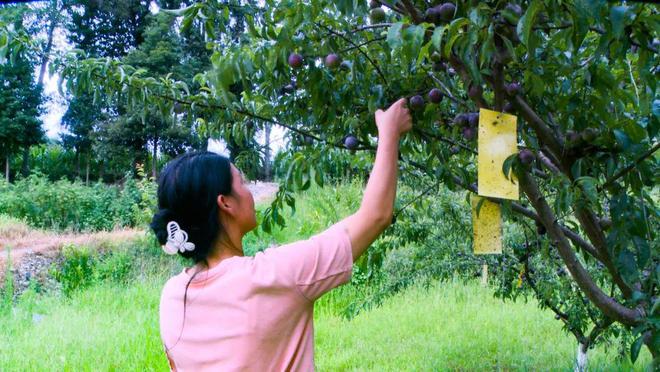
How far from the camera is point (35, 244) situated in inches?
253

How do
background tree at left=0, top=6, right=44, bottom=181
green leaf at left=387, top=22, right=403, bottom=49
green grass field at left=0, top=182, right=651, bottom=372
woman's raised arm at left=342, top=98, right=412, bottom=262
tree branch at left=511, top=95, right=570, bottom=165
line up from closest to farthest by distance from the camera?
green leaf at left=387, top=22, right=403, bottom=49 → woman's raised arm at left=342, top=98, right=412, bottom=262 → tree branch at left=511, top=95, right=570, bottom=165 → green grass field at left=0, top=182, right=651, bottom=372 → background tree at left=0, top=6, right=44, bottom=181

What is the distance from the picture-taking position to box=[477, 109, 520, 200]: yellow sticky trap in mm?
1143

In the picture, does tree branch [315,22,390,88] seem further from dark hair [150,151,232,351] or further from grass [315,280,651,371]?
grass [315,280,651,371]

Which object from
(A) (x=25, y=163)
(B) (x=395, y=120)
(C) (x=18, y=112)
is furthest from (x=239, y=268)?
(A) (x=25, y=163)

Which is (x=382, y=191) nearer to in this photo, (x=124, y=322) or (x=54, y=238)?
(x=124, y=322)

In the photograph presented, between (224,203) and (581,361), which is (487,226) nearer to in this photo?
(224,203)

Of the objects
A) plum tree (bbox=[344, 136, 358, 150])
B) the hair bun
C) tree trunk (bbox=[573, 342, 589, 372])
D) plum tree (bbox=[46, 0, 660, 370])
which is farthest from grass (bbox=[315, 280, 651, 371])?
the hair bun

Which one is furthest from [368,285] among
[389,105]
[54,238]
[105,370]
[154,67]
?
[154,67]

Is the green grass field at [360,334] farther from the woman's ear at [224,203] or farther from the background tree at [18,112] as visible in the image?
the background tree at [18,112]

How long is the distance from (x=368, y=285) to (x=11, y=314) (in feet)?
9.08

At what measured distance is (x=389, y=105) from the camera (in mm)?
1384

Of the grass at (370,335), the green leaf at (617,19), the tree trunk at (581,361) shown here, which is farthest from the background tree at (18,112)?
the green leaf at (617,19)

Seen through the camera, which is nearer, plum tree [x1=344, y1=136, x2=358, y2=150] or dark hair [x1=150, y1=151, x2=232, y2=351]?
dark hair [x1=150, y1=151, x2=232, y2=351]

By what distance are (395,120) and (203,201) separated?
0.40 meters
